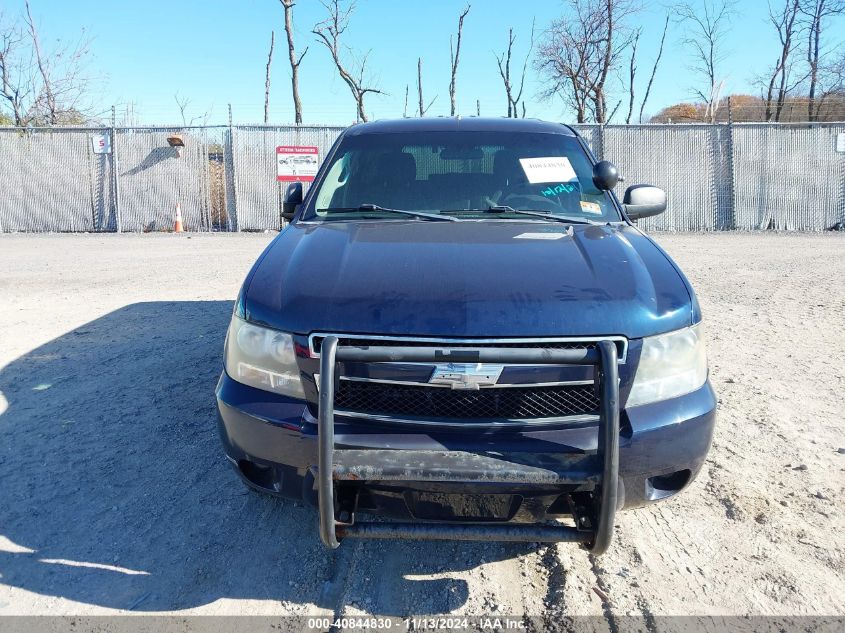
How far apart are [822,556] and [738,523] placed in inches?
13.4

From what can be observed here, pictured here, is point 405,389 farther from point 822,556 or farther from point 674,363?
point 822,556

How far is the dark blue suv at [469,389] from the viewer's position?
79.6 inches

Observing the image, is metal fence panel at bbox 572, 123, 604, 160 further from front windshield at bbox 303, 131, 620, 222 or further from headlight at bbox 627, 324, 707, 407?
headlight at bbox 627, 324, 707, 407

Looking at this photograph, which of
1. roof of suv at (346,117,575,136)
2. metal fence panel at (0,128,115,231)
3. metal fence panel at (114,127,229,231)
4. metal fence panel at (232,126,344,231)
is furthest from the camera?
metal fence panel at (0,128,115,231)

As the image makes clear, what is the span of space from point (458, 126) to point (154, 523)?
2.79 meters

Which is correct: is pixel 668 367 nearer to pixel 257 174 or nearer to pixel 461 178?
pixel 461 178

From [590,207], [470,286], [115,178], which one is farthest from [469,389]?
[115,178]

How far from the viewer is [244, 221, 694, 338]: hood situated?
2.18m

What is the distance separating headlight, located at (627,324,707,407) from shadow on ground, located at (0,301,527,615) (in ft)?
3.15

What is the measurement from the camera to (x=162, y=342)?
557 cm

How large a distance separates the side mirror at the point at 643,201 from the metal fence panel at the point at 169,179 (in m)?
13.9

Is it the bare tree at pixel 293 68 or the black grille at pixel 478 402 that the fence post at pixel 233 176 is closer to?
the bare tree at pixel 293 68

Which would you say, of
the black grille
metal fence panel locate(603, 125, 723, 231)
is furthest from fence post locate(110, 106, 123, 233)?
the black grille

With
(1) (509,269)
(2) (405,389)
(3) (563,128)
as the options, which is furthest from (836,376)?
(2) (405,389)
